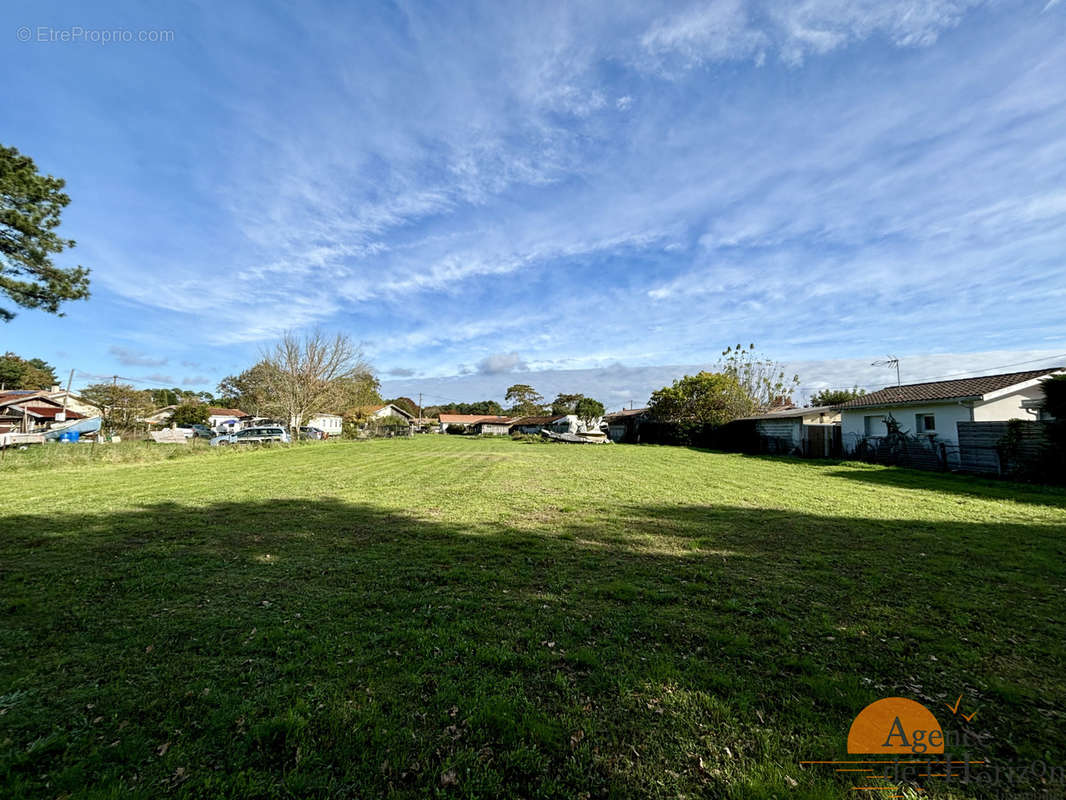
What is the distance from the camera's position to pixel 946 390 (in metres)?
19.2

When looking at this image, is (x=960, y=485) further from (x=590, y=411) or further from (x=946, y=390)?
(x=590, y=411)

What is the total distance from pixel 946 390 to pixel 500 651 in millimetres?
24576

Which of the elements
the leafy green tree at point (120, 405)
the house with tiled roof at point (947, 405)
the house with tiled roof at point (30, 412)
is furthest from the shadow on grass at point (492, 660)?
the house with tiled roof at point (30, 412)

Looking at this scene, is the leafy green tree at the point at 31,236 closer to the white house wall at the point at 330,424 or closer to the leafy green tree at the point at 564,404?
the white house wall at the point at 330,424

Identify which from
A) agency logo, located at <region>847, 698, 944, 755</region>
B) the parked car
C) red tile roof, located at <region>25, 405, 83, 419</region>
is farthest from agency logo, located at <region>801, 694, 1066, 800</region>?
red tile roof, located at <region>25, 405, 83, 419</region>

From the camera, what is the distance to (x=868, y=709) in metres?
2.97

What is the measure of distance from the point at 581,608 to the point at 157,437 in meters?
47.8

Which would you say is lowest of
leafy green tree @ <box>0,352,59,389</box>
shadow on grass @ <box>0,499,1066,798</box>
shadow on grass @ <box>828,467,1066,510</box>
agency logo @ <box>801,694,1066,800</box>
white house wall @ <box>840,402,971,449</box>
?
agency logo @ <box>801,694,1066,800</box>

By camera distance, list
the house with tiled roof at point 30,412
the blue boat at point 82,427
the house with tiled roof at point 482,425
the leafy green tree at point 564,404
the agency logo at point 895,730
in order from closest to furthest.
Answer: the agency logo at point 895,730 → the house with tiled roof at point 30,412 → the blue boat at point 82,427 → the leafy green tree at point 564,404 → the house with tiled roof at point 482,425

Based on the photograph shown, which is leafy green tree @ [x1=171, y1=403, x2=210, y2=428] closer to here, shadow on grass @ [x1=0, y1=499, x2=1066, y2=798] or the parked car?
the parked car

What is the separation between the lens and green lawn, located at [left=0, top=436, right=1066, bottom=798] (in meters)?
2.46

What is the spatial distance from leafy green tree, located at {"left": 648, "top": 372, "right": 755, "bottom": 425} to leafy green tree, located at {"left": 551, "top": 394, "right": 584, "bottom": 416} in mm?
33047

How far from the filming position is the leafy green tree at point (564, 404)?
73.8 meters

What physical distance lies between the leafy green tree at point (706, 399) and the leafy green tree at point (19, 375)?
241ft
